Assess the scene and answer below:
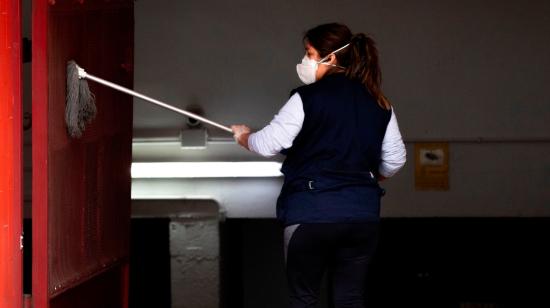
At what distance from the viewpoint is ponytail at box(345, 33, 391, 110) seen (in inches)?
94.9

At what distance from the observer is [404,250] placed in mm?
4184

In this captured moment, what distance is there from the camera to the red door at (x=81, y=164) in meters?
2.12

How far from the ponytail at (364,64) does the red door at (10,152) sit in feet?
3.30

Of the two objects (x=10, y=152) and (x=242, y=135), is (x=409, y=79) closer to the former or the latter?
(x=242, y=135)

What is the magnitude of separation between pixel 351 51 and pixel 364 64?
0.06 meters

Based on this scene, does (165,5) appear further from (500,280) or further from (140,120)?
(500,280)

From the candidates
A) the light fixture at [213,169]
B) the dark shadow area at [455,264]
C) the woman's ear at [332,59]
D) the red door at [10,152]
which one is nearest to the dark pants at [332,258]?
the woman's ear at [332,59]

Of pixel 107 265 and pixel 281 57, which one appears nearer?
pixel 107 265

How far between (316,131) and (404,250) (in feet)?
6.72

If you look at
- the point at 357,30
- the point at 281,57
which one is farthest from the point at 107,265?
the point at 357,30

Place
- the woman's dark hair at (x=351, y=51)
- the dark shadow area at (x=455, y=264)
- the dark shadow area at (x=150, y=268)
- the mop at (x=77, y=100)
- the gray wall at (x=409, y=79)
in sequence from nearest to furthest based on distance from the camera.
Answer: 1. the mop at (x=77, y=100)
2. the woman's dark hair at (x=351, y=51)
3. the gray wall at (x=409, y=79)
4. the dark shadow area at (x=455, y=264)
5. the dark shadow area at (x=150, y=268)

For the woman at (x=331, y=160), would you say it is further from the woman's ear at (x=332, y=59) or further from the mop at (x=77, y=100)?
the mop at (x=77, y=100)

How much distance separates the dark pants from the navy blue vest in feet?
0.11

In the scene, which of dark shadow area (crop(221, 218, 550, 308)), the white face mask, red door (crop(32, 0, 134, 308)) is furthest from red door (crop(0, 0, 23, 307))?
dark shadow area (crop(221, 218, 550, 308))
